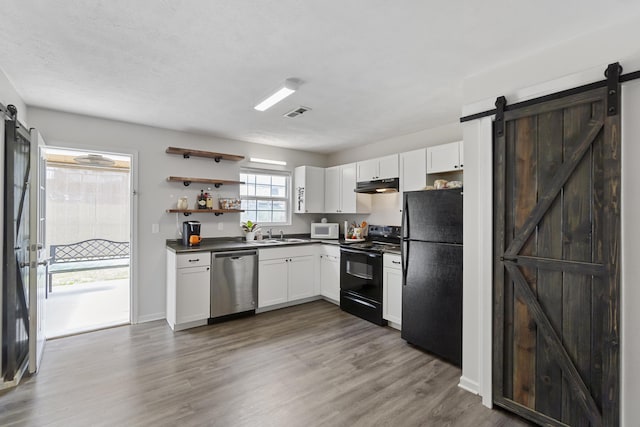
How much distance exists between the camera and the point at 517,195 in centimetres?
206

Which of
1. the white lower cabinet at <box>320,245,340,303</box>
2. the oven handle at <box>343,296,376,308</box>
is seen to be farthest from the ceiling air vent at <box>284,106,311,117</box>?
the oven handle at <box>343,296,376,308</box>

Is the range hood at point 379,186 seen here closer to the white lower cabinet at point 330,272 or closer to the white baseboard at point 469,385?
the white lower cabinet at point 330,272

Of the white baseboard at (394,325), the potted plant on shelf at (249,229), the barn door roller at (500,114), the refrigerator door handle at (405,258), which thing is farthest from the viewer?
the potted plant on shelf at (249,229)

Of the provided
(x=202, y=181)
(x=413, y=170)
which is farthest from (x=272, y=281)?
(x=413, y=170)

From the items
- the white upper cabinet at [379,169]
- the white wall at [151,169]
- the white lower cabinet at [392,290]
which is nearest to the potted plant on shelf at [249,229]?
the white wall at [151,169]

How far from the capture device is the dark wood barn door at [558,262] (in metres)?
1.68

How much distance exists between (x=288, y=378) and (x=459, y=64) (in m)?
2.88

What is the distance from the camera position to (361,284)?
12.8 ft

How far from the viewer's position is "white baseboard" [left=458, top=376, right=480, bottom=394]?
2298 millimetres

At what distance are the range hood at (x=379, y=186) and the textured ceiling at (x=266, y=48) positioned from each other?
105cm

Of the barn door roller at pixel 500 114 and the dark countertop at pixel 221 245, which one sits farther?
the dark countertop at pixel 221 245

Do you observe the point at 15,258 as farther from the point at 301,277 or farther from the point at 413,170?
the point at 413,170

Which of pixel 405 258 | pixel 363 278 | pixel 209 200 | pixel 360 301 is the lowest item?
pixel 360 301

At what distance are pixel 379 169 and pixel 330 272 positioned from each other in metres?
1.70
